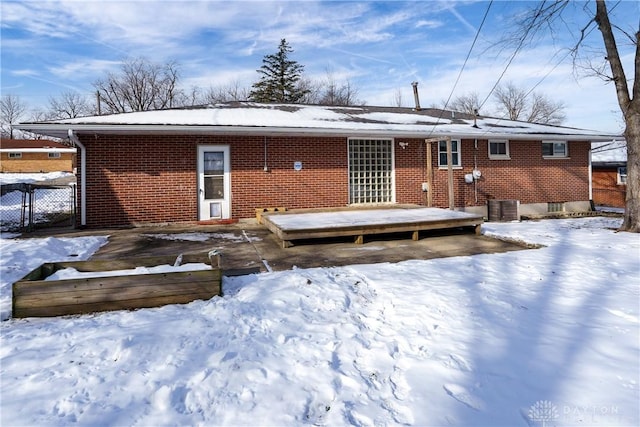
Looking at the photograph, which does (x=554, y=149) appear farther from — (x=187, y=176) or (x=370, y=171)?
(x=187, y=176)

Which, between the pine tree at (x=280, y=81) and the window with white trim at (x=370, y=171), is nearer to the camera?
the window with white trim at (x=370, y=171)

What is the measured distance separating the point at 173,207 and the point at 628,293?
31.2 feet

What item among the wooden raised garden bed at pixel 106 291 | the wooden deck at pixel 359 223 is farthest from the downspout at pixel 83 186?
the wooden raised garden bed at pixel 106 291

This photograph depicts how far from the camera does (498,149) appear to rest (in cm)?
1302

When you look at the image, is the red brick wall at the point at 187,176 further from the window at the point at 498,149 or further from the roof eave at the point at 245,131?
the window at the point at 498,149

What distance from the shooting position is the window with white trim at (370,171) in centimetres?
1143

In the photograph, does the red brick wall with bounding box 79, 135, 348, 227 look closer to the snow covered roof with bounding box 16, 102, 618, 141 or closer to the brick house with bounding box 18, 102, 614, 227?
the brick house with bounding box 18, 102, 614, 227

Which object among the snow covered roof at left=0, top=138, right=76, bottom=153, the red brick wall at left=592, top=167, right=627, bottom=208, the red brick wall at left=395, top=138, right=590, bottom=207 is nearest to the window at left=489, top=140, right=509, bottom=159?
the red brick wall at left=395, top=138, right=590, bottom=207

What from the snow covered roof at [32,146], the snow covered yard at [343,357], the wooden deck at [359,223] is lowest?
the snow covered yard at [343,357]

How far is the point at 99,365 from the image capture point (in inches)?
112

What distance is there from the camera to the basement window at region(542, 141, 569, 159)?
44.6 feet

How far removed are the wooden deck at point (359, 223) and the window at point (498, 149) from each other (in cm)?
555

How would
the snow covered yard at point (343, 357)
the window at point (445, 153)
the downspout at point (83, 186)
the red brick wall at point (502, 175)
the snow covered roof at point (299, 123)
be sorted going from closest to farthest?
1. the snow covered yard at point (343, 357)
2. the snow covered roof at point (299, 123)
3. the downspout at point (83, 186)
4. the red brick wall at point (502, 175)
5. the window at point (445, 153)

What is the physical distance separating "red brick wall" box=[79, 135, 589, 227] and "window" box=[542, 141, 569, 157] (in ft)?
1.09
